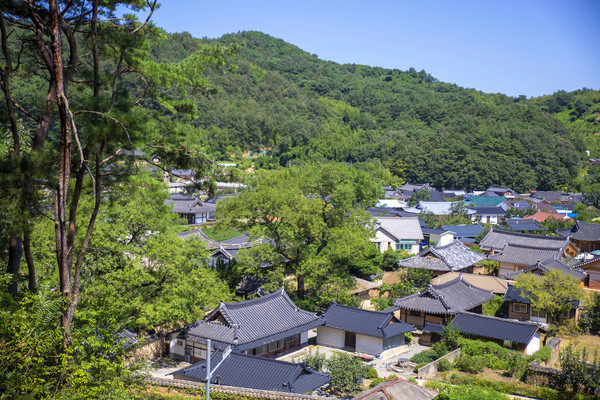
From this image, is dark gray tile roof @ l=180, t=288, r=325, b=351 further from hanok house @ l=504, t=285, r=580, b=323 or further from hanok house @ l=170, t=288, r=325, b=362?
hanok house @ l=504, t=285, r=580, b=323

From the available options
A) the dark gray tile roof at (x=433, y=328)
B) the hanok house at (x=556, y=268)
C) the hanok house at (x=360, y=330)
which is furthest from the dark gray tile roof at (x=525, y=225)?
the hanok house at (x=360, y=330)

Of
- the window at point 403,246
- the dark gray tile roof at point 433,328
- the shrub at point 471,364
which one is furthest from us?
the window at point 403,246

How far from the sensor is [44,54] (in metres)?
8.70

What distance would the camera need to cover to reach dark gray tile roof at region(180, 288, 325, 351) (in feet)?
62.0

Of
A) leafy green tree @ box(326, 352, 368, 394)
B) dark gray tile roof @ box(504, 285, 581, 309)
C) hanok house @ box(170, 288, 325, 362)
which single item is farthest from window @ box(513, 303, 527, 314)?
leafy green tree @ box(326, 352, 368, 394)

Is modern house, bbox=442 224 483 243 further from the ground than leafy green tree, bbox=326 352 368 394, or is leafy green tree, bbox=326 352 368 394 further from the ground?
modern house, bbox=442 224 483 243

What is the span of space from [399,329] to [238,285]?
851cm

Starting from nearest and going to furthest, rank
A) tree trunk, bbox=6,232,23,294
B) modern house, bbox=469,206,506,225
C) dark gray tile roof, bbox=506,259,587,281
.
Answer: tree trunk, bbox=6,232,23,294, dark gray tile roof, bbox=506,259,587,281, modern house, bbox=469,206,506,225

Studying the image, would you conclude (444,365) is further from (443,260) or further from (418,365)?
(443,260)

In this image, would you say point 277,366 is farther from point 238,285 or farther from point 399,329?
point 238,285

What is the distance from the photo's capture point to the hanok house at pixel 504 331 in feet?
68.9

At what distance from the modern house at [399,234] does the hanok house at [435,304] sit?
13988 mm

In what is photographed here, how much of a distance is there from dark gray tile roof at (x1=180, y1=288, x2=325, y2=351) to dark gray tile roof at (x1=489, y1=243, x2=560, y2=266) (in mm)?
17399

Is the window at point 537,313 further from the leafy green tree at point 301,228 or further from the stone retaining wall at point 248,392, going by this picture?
the stone retaining wall at point 248,392
